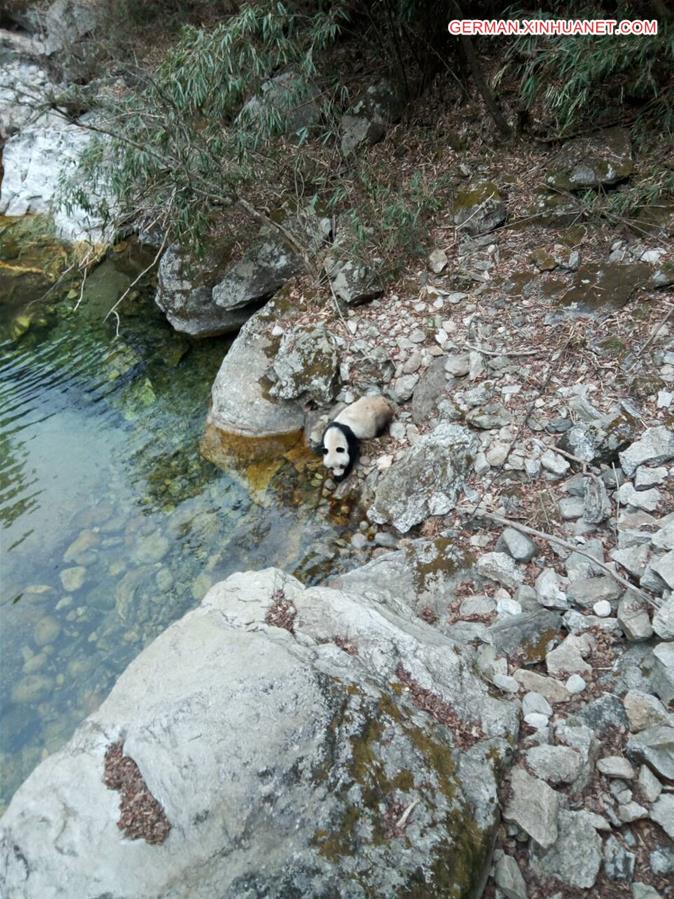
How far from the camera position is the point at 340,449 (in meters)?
4.76

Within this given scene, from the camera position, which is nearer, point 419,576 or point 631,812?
point 631,812

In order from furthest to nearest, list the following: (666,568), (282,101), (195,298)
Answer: (195,298) < (282,101) < (666,568)

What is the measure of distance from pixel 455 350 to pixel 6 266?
8780mm

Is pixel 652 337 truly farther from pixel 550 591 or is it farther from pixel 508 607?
pixel 508 607

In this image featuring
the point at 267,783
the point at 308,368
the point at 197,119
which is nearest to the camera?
the point at 267,783

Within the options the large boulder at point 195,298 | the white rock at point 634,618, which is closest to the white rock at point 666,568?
the white rock at point 634,618

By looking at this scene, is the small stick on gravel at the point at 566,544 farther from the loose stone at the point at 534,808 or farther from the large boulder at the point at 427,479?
the loose stone at the point at 534,808

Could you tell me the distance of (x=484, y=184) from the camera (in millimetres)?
5773

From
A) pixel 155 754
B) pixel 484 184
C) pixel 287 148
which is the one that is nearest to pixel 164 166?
pixel 287 148

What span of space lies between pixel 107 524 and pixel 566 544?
3.84 meters

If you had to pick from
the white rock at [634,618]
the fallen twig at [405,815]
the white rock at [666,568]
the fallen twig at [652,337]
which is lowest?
the white rock at [634,618]

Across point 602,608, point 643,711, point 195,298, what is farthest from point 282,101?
point 643,711

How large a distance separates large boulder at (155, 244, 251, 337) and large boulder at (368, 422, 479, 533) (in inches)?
140

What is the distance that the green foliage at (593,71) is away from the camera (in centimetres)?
450
